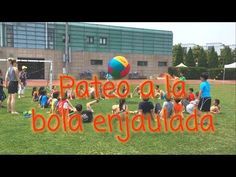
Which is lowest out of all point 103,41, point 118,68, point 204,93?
point 204,93

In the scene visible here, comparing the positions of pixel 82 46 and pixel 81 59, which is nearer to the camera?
pixel 81 59

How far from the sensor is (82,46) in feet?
140

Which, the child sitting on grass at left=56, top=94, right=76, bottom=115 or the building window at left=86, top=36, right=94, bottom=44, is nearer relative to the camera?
the child sitting on grass at left=56, top=94, right=76, bottom=115

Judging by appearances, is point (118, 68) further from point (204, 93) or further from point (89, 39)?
point (89, 39)

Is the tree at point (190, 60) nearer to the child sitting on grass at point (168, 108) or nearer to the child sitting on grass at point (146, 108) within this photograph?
the child sitting on grass at point (168, 108)

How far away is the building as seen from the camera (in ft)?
122

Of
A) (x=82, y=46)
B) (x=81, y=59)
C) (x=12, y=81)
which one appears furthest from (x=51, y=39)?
(x=12, y=81)

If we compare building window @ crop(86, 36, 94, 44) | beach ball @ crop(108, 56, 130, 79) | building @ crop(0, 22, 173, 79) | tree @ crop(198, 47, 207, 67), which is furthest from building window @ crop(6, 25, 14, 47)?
tree @ crop(198, 47, 207, 67)

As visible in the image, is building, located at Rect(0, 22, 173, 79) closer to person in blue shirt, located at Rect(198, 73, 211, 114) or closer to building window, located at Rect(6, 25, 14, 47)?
building window, located at Rect(6, 25, 14, 47)

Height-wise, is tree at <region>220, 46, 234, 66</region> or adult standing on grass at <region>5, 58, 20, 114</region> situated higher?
tree at <region>220, 46, 234, 66</region>

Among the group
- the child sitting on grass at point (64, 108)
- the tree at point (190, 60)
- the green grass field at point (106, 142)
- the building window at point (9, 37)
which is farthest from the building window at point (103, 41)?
the green grass field at point (106, 142)

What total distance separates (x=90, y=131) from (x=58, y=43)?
33.6 m
